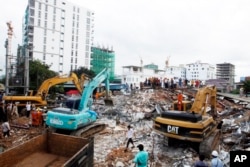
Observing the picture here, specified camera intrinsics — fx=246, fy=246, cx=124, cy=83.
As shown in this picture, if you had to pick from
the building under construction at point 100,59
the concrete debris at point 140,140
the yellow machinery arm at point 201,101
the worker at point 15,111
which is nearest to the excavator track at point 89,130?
the concrete debris at point 140,140

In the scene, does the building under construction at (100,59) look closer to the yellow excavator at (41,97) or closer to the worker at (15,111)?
the yellow excavator at (41,97)

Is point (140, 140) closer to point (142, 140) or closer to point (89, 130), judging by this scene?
point (142, 140)

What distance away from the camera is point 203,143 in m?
8.03

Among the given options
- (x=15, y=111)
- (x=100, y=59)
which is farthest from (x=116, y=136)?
(x=100, y=59)

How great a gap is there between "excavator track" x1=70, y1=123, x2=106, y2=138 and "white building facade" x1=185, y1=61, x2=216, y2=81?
87.9 meters

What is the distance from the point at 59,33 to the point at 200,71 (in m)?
59.9

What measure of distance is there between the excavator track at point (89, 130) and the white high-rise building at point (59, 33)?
154ft

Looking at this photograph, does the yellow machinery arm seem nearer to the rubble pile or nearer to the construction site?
the construction site

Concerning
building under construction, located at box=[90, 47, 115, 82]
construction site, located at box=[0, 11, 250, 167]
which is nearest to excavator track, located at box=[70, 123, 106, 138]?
construction site, located at box=[0, 11, 250, 167]

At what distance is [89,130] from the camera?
1100 centimetres

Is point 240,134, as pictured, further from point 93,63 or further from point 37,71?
point 93,63

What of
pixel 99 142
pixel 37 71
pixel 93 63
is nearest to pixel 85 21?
pixel 93 63

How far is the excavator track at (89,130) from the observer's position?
1027 centimetres

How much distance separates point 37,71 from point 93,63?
42970 mm
